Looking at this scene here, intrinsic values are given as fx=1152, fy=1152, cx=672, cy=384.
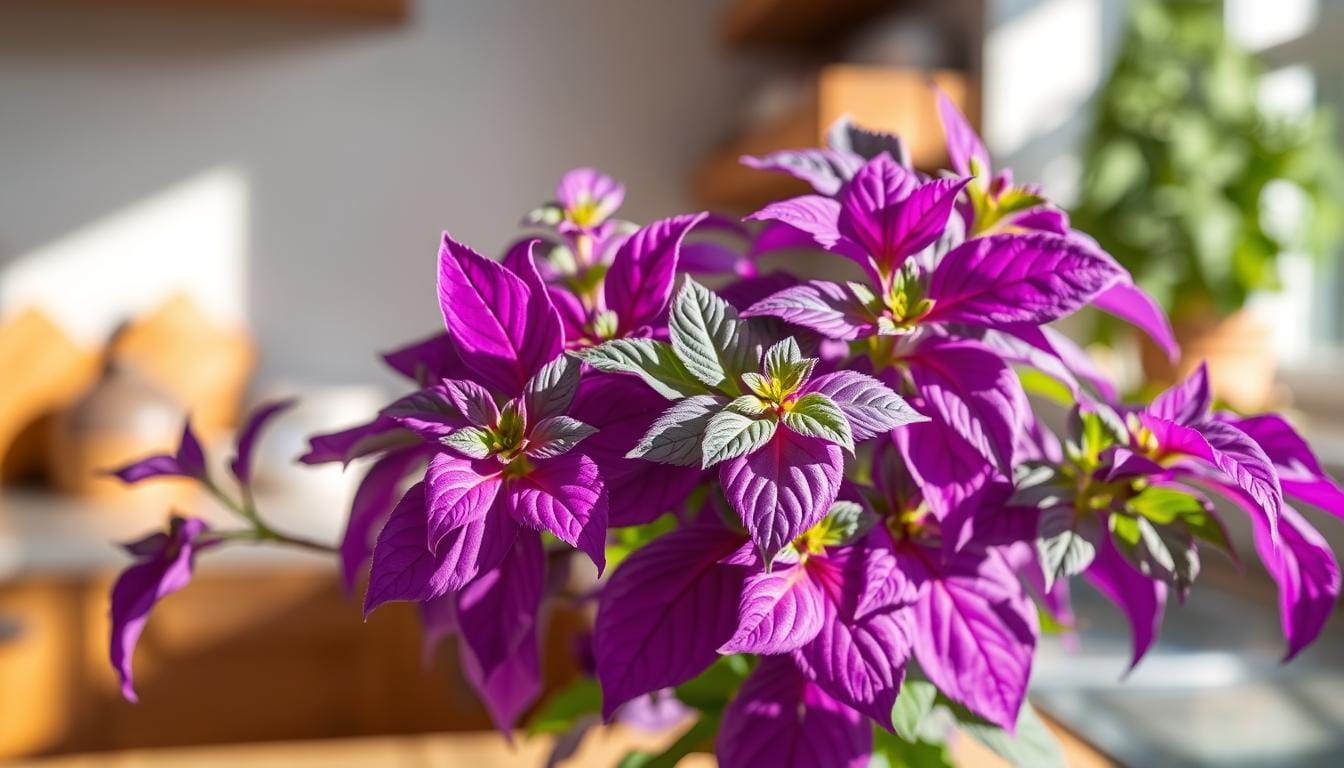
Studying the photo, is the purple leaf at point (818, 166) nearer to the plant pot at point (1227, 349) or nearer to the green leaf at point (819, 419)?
the green leaf at point (819, 419)

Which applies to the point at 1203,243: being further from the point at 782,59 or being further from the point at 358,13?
the point at 358,13

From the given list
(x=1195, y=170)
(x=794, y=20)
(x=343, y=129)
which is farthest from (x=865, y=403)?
(x=343, y=129)

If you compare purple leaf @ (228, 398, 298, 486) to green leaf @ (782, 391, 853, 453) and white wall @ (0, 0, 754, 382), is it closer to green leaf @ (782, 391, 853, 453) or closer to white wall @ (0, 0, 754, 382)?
green leaf @ (782, 391, 853, 453)

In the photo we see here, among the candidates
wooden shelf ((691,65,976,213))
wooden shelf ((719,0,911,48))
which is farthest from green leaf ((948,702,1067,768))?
wooden shelf ((719,0,911,48))

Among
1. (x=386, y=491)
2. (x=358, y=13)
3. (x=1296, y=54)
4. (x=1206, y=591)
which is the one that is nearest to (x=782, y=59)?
(x=358, y=13)

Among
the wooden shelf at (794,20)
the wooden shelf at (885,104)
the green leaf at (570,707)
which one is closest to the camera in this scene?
the green leaf at (570,707)

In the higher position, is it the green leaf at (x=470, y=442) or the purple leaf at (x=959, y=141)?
the purple leaf at (x=959, y=141)

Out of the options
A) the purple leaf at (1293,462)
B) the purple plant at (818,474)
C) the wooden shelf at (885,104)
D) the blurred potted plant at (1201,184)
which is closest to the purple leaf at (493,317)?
the purple plant at (818,474)
